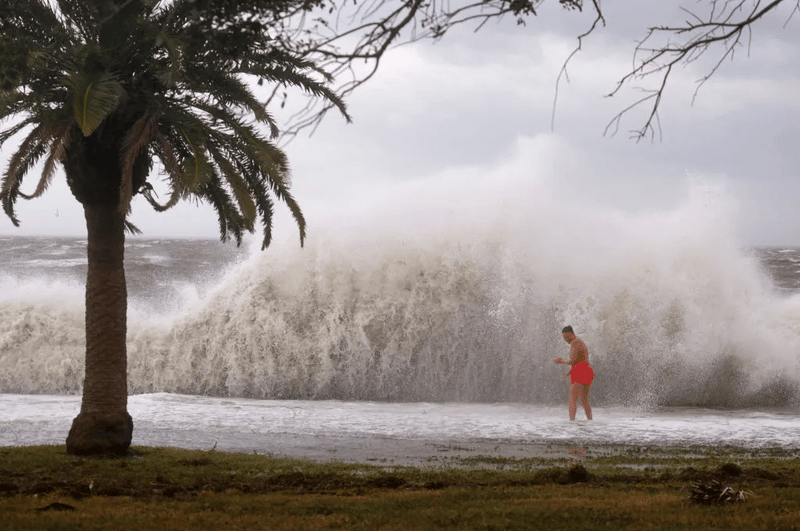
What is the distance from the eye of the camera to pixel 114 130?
1043 centimetres

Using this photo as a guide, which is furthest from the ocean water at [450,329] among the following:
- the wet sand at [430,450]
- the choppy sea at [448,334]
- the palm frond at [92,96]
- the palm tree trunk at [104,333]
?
the palm frond at [92,96]

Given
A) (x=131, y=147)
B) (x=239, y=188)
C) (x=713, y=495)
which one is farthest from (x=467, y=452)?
(x=131, y=147)

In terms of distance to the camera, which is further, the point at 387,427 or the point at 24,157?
the point at 387,427

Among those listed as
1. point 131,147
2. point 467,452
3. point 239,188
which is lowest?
point 467,452

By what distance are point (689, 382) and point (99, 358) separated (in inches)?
544

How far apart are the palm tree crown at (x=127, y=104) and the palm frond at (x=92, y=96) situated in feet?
0.04

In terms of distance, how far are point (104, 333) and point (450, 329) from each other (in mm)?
11796

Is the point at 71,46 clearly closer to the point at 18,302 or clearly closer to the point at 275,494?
the point at 275,494

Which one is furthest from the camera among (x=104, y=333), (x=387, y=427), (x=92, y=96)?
(x=387, y=427)

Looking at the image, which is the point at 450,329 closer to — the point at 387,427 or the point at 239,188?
the point at 387,427

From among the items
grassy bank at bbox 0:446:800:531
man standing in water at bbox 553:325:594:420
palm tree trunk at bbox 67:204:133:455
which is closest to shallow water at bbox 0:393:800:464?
man standing in water at bbox 553:325:594:420

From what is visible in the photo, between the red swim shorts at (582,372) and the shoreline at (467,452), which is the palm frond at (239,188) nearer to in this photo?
the shoreline at (467,452)

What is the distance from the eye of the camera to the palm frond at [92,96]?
29.6ft

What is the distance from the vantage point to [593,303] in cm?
2119
